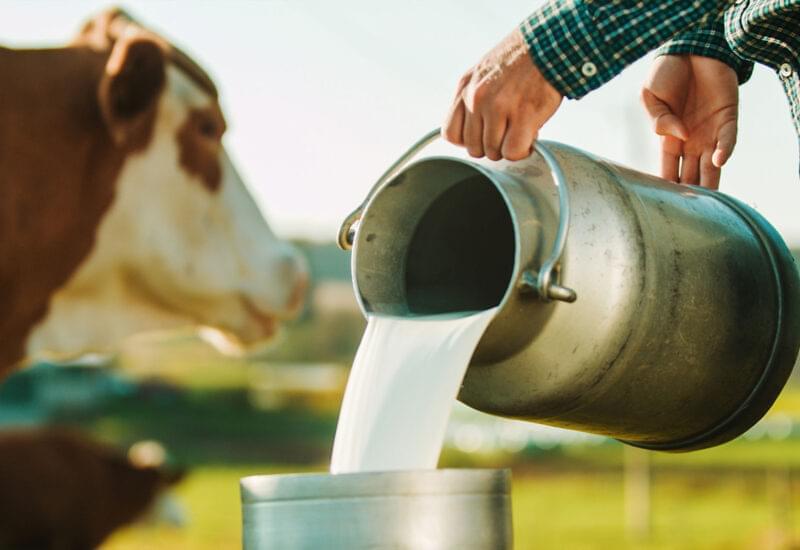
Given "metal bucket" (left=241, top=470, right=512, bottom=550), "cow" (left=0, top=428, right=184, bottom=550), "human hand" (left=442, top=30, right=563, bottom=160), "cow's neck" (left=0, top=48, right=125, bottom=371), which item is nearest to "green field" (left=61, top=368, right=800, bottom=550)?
"cow" (left=0, top=428, right=184, bottom=550)

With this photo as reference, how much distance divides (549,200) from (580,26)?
142 millimetres

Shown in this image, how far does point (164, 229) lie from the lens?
94.0 inches

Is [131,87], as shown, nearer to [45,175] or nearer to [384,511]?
[45,175]

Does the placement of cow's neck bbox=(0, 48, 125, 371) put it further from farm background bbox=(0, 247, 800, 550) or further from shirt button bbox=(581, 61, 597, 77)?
farm background bbox=(0, 247, 800, 550)

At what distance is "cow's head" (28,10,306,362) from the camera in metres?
2.25

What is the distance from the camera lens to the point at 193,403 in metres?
11.0

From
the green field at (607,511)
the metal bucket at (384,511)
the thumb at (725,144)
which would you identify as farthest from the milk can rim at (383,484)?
the green field at (607,511)

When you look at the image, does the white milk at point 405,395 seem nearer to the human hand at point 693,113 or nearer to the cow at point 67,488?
the human hand at point 693,113

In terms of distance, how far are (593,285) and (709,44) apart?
0.41m

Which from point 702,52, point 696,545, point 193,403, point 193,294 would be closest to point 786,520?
point 696,545

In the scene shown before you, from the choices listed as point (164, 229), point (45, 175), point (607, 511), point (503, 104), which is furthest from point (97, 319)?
point (607, 511)

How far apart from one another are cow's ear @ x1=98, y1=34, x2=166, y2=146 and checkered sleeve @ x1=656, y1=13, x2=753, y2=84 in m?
1.18

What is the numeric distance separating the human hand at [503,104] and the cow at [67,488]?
455 centimetres

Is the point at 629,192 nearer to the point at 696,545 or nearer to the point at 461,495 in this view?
the point at 461,495
